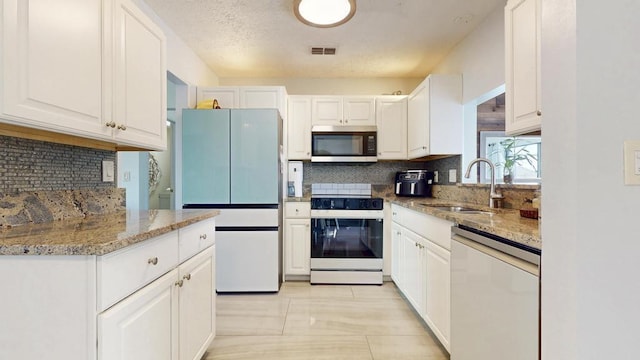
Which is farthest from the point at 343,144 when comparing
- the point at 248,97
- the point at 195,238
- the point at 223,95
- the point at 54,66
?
the point at 54,66

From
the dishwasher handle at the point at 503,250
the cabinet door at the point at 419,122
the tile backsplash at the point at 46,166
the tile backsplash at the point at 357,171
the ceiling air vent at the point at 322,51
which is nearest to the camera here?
the dishwasher handle at the point at 503,250

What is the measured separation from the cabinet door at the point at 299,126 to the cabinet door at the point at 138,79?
5.62 feet

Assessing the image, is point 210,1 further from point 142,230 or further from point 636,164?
point 636,164

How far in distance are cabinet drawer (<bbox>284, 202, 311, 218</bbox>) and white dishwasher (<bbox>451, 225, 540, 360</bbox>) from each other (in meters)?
1.70

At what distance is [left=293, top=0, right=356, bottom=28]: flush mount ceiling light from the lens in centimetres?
206

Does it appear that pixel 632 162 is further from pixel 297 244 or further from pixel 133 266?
pixel 297 244

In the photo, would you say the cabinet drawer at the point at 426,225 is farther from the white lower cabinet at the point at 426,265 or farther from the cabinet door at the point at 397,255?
the cabinet door at the point at 397,255

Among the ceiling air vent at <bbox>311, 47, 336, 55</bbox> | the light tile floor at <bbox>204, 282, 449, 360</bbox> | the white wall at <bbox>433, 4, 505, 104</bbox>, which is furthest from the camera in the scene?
the ceiling air vent at <bbox>311, 47, 336, 55</bbox>

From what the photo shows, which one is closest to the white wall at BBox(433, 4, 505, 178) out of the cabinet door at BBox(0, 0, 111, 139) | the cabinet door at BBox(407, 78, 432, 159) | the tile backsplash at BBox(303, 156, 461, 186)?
the cabinet door at BBox(407, 78, 432, 159)

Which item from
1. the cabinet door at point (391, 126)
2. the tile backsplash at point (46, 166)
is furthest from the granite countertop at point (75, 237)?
the cabinet door at point (391, 126)

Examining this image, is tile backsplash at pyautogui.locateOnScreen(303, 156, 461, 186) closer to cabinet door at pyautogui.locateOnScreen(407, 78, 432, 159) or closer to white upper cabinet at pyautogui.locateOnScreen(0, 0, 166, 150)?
cabinet door at pyautogui.locateOnScreen(407, 78, 432, 159)

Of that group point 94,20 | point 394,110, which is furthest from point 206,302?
point 394,110

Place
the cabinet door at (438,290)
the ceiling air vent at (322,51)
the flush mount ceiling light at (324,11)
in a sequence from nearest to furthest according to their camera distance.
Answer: the cabinet door at (438,290), the flush mount ceiling light at (324,11), the ceiling air vent at (322,51)

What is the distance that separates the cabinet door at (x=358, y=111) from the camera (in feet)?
11.1
